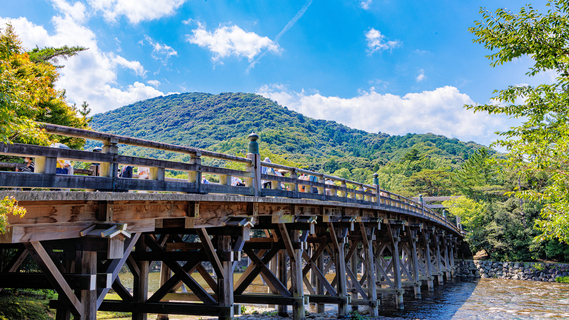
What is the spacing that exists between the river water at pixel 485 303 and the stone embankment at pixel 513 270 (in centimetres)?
566

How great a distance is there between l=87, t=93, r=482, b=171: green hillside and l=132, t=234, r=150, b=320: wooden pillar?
10449cm

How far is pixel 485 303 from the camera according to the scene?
61.5ft

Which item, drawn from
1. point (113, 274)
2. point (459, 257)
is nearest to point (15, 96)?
point (113, 274)

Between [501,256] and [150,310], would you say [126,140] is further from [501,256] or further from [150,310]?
[501,256]

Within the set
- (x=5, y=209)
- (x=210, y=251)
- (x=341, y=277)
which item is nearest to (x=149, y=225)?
(x=210, y=251)

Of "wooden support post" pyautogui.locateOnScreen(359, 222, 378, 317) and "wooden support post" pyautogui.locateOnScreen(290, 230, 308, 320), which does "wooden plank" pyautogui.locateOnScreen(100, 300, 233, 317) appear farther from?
"wooden support post" pyautogui.locateOnScreen(359, 222, 378, 317)

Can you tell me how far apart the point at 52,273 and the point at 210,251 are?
273cm

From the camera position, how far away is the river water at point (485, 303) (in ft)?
50.1

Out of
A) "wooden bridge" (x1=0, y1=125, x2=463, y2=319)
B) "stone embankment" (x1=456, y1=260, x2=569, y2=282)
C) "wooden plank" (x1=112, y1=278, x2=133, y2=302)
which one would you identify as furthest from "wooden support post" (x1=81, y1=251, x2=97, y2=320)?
"stone embankment" (x1=456, y1=260, x2=569, y2=282)

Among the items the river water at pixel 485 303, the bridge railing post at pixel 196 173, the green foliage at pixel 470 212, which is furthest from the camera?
the green foliage at pixel 470 212

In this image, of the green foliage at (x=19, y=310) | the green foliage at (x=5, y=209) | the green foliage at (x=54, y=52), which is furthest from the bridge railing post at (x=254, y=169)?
the green foliage at (x=54, y=52)

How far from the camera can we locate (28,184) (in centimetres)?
372

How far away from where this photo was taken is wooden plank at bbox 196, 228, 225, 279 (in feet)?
21.2

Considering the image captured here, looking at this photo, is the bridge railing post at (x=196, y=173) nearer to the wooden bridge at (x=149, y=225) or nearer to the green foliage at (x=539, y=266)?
the wooden bridge at (x=149, y=225)
